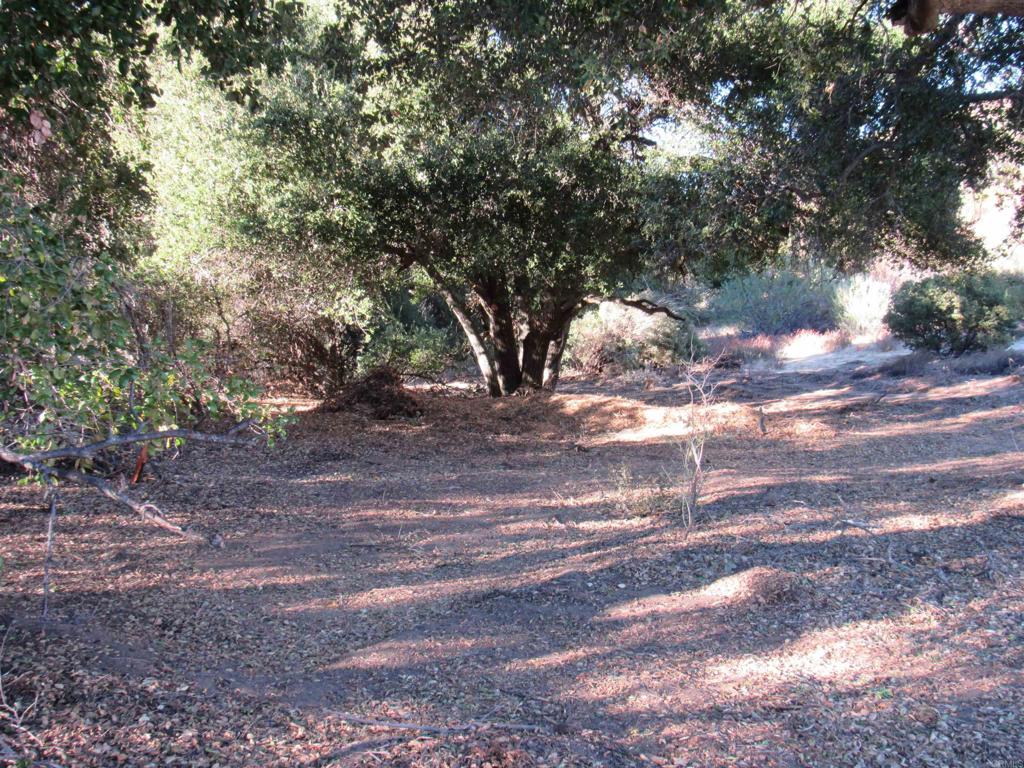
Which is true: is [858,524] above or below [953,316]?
below

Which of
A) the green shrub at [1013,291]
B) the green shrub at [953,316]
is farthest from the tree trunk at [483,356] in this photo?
the green shrub at [1013,291]

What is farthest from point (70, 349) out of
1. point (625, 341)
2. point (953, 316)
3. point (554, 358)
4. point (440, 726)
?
point (625, 341)

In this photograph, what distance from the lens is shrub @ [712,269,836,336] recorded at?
84.0 ft

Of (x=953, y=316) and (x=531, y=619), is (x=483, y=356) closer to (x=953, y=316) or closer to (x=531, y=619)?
(x=531, y=619)

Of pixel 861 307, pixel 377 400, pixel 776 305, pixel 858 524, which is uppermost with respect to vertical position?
pixel 776 305

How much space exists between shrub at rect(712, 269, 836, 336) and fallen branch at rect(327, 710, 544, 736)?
77.2 feet

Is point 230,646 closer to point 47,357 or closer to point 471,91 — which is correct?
point 47,357

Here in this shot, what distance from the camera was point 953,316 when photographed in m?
17.1

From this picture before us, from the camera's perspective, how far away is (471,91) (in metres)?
7.20

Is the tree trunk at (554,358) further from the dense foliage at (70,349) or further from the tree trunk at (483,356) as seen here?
the dense foliage at (70,349)

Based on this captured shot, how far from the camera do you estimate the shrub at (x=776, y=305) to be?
84.0 ft

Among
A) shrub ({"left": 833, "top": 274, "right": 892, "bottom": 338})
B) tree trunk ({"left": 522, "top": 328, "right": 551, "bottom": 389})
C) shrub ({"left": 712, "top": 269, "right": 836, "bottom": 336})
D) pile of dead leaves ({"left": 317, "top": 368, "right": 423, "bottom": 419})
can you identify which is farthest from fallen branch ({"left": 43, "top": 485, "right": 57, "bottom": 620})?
shrub ({"left": 712, "top": 269, "right": 836, "bottom": 336})

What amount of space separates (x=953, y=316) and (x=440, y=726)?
17.2m

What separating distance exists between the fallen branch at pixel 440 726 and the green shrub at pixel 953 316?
54.4 ft
